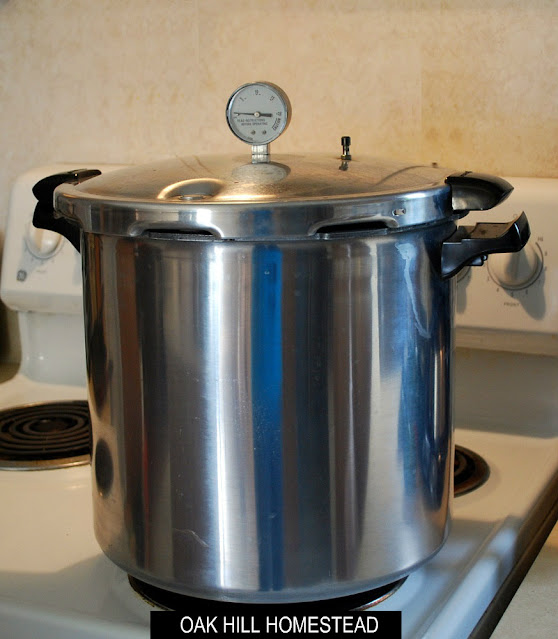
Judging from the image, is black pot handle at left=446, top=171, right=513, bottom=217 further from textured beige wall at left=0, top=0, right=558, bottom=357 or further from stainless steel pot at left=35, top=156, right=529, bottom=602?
textured beige wall at left=0, top=0, right=558, bottom=357

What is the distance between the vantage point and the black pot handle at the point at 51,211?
0.67m

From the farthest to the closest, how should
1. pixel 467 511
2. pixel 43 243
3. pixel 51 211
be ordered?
pixel 43 243 → pixel 467 511 → pixel 51 211

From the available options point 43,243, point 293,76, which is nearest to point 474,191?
point 293,76

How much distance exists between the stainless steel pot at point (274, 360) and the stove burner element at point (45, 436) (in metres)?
0.27

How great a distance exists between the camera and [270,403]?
1.79 feet

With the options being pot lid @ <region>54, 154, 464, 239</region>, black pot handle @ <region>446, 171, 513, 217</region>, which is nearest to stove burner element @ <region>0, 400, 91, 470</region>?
pot lid @ <region>54, 154, 464, 239</region>

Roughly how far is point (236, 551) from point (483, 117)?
0.58 metres

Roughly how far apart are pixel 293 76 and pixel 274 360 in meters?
0.59

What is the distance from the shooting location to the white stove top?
24.7 inches

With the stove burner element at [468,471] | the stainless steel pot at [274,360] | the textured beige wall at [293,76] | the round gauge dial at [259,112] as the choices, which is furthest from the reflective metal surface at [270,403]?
the textured beige wall at [293,76]

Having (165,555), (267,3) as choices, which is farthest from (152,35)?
(165,555)

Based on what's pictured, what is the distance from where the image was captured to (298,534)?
0.56 metres

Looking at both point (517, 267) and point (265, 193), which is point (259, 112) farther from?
point (517, 267)

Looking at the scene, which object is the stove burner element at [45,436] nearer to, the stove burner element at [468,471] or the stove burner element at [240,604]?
the stove burner element at [240,604]
